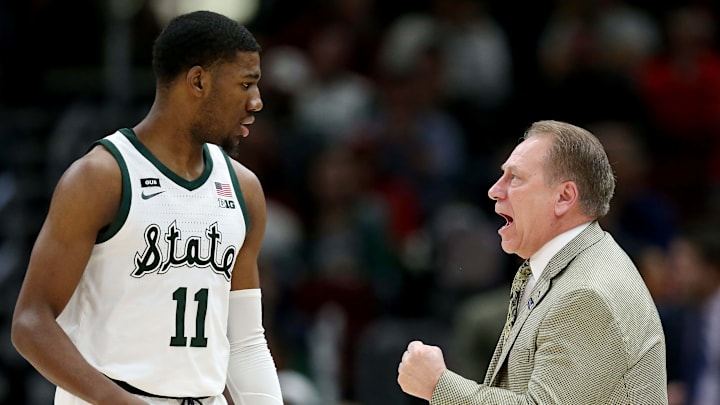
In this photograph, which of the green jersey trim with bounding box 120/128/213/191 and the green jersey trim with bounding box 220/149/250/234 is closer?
the green jersey trim with bounding box 120/128/213/191

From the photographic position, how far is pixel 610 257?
166 inches

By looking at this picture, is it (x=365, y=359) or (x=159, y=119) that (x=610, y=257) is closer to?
(x=159, y=119)

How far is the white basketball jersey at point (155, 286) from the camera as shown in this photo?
174 inches

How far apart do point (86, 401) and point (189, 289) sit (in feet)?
1.65

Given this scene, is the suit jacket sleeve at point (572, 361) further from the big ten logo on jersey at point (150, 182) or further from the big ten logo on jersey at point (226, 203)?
the big ten logo on jersey at point (150, 182)

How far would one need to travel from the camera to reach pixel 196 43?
4.54 meters

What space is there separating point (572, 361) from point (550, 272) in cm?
38

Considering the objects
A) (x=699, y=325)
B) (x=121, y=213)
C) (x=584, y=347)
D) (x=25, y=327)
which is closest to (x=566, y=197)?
(x=584, y=347)

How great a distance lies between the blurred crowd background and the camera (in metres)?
9.74

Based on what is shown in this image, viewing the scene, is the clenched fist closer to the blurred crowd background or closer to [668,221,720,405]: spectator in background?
[668,221,720,405]: spectator in background

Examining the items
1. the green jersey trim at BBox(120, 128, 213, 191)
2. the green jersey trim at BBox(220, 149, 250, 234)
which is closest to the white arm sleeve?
the green jersey trim at BBox(220, 149, 250, 234)

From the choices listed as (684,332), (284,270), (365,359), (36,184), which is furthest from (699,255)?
(36,184)

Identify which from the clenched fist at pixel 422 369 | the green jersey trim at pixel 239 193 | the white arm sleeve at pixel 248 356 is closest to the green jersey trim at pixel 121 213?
the green jersey trim at pixel 239 193

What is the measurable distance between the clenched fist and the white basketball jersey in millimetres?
806
